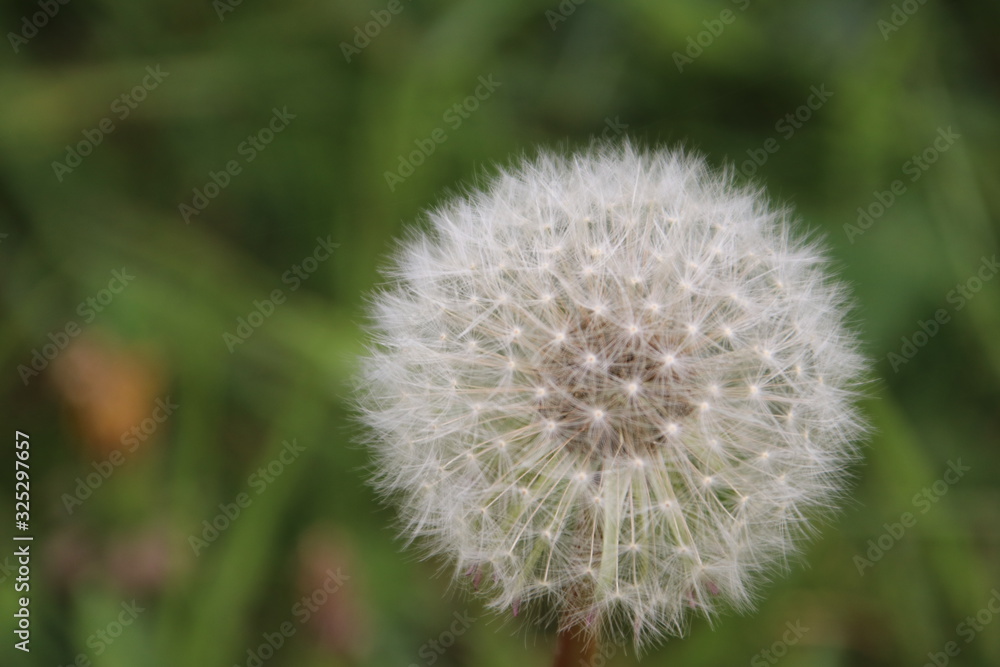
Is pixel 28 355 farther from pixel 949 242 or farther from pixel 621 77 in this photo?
pixel 949 242

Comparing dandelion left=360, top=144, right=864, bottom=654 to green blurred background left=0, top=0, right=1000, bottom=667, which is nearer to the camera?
dandelion left=360, top=144, right=864, bottom=654

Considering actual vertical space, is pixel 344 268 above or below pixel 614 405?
below

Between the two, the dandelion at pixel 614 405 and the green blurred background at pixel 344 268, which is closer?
the dandelion at pixel 614 405

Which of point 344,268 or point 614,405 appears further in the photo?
point 344,268

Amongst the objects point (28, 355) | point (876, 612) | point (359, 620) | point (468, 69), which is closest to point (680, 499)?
point (359, 620)
